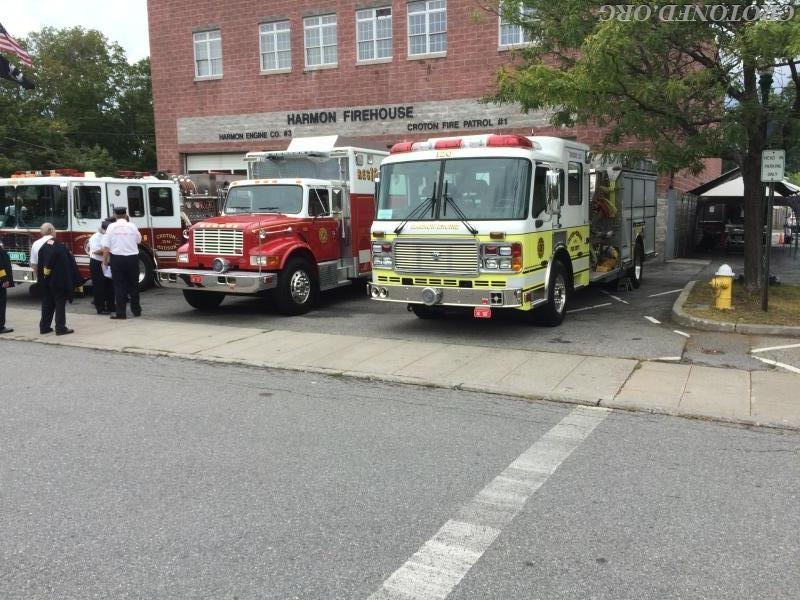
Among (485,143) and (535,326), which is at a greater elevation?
(485,143)

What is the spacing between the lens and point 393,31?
22547 millimetres

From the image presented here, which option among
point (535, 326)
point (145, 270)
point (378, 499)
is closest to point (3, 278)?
point (145, 270)

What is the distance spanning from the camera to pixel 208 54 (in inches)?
1008

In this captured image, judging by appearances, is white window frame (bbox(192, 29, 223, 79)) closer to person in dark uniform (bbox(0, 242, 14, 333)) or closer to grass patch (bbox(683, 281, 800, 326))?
person in dark uniform (bbox(0, 242, 14, 333))

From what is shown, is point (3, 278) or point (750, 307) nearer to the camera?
point (3, 278)

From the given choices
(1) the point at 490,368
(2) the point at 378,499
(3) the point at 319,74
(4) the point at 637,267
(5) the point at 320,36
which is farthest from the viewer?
(3) the point at 319,74

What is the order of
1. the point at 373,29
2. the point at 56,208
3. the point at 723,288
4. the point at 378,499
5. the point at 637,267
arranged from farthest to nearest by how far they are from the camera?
1. the point at 373,29
2. the point at 637,267
3. the point at 56,208
4. the point at 723,288
5. the point at 378,499

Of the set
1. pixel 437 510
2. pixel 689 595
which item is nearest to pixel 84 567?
pixel 437 510

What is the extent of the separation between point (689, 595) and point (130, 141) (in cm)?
4748

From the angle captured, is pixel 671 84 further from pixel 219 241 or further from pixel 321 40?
pixel 321 40

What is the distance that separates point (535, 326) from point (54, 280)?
743cm

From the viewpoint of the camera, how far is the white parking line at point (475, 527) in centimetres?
337

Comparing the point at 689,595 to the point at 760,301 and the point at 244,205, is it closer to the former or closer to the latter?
the point at 760,301

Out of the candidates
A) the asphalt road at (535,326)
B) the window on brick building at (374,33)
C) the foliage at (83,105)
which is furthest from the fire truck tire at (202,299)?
the foliage at (83,105)
